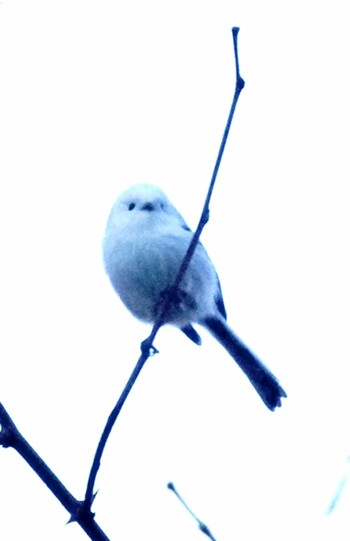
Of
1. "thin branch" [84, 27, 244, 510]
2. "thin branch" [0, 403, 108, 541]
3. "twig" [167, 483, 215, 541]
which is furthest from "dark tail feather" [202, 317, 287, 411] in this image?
"twig" [167, 483, 215, 541]

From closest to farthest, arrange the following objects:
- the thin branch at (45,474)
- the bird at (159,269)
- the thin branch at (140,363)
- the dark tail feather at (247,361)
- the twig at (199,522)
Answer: the twig at (199,522)
the thin branch at (45,474)
the thin branch at (140,363)
the bird at (159,269)
the dark tail feather at (247,361)

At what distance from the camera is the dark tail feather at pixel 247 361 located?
404 centimetres

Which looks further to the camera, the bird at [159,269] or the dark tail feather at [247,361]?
the dark tail feather at [247,361]

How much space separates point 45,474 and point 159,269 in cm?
197

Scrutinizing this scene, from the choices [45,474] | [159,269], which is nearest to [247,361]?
[159,269]

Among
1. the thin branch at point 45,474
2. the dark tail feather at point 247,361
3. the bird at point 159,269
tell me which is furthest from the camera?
the dark tail feather at point 247,361

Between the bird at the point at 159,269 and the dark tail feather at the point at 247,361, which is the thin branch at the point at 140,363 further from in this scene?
the dark tail feather at the point at 247,361

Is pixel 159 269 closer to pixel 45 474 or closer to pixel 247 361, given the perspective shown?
pixel 247 361

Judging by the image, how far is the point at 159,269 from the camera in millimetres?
3900

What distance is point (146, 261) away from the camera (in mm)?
3918

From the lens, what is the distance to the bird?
3932 millimetres

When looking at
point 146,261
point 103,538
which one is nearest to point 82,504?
point 103,538

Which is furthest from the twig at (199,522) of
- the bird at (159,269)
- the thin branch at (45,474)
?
the bird at (159,269)

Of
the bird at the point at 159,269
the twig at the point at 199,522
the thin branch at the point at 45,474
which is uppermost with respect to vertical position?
the bird at the point at 159,269
